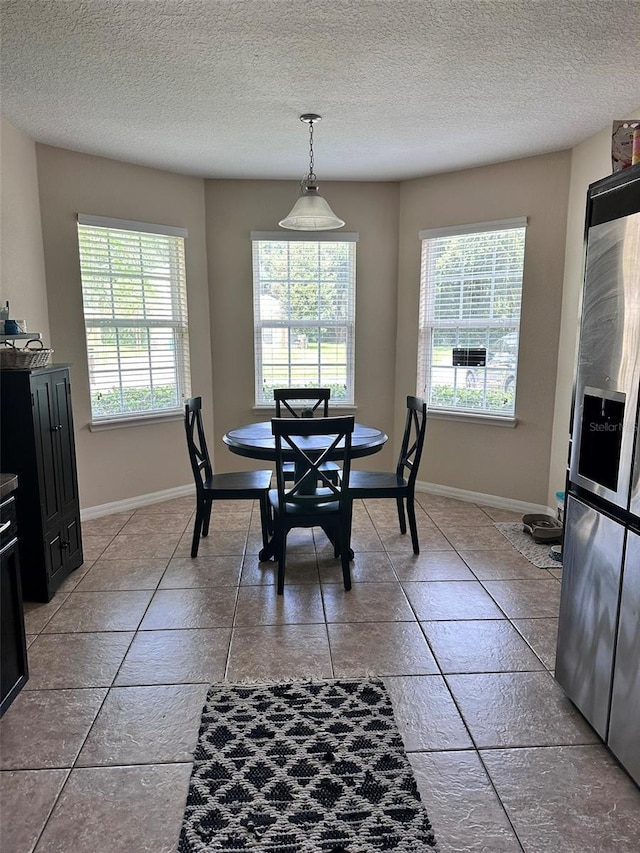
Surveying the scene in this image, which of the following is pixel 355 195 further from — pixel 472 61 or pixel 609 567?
pixel 609 567

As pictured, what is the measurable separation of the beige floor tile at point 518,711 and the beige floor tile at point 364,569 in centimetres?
95

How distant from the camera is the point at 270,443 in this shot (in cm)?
327

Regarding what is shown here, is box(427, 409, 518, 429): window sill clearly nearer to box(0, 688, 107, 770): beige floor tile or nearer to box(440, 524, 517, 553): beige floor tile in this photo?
box(440, 524, 517, 553): beige floor tile

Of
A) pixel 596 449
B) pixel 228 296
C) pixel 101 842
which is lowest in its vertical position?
pixel 101 842

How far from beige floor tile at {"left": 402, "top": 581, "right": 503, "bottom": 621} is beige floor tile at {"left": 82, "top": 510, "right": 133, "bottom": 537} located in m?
2.20

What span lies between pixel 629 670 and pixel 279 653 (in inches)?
54.9

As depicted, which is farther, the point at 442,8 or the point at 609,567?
the point at 442,8

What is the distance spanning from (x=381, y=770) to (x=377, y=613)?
3.33 feet

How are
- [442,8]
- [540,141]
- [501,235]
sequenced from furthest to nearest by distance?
[501,235], [540,141], [442,8]

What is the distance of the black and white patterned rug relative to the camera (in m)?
1.56

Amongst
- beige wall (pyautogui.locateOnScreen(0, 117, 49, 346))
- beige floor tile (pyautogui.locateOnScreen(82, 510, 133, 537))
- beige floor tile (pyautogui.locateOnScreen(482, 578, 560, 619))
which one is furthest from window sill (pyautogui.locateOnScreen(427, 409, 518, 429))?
beige wall (pyautogui.locateOnScreen(0, 117, 49, 346))

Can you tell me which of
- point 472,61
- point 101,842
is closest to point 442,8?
point 472,61

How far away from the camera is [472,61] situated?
8.22ft

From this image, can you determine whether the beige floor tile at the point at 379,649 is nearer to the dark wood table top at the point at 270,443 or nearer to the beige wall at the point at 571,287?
the dark wood table top at the point at 270,443
